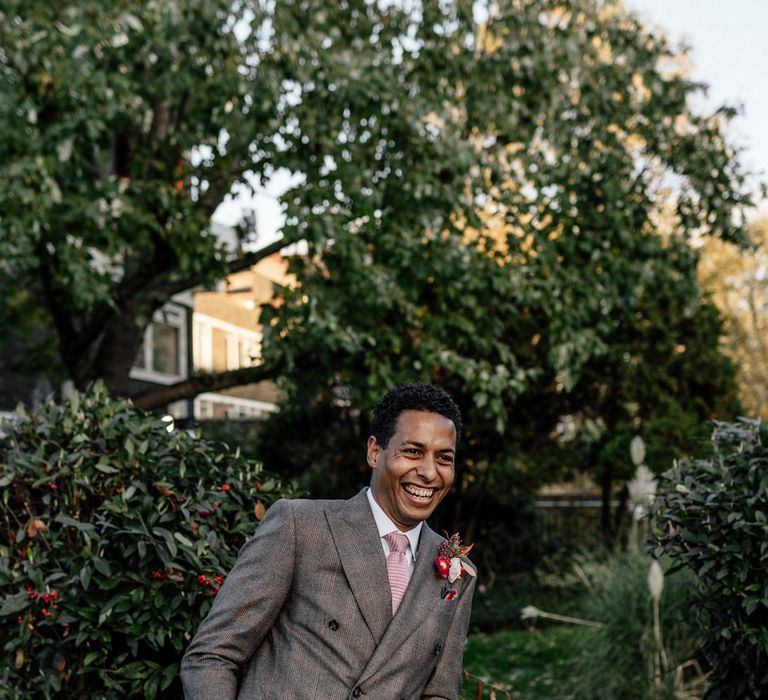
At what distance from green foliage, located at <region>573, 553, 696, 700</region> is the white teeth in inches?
Answer: 200

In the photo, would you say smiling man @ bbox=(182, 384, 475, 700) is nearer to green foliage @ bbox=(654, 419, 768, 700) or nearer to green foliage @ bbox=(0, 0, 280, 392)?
green foliage @ bbox=(654, 419, 768, 700)

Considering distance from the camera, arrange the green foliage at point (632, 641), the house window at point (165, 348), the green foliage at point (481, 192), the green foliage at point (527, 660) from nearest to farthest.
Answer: the green foliage at point (632, 641) < the green foliage at point (527, 660) < the green foliage at point (481, 192) < the house window at point (165, 348)

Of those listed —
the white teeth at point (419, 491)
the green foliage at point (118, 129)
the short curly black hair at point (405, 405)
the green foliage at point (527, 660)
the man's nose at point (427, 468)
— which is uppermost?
the green foliage at point (118, 129)

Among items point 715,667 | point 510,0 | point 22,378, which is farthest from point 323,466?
point 715,667

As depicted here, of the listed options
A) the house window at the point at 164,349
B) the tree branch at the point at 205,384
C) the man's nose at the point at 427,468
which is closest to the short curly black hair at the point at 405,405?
the man's nose at the point at 427,468

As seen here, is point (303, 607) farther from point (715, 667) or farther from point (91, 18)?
point (91, 18)

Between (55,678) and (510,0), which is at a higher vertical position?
(510,0)

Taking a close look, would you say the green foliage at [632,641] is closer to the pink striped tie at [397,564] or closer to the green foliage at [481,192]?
the green foliage at [481,192]

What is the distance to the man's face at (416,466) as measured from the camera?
279 centimetres

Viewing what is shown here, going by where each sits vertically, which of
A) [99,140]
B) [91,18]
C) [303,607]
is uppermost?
[91,18]

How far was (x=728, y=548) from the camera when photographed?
437 cm

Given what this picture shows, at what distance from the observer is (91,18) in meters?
9.39

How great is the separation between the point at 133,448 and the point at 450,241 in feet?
20.8

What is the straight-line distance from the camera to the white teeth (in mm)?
2783
